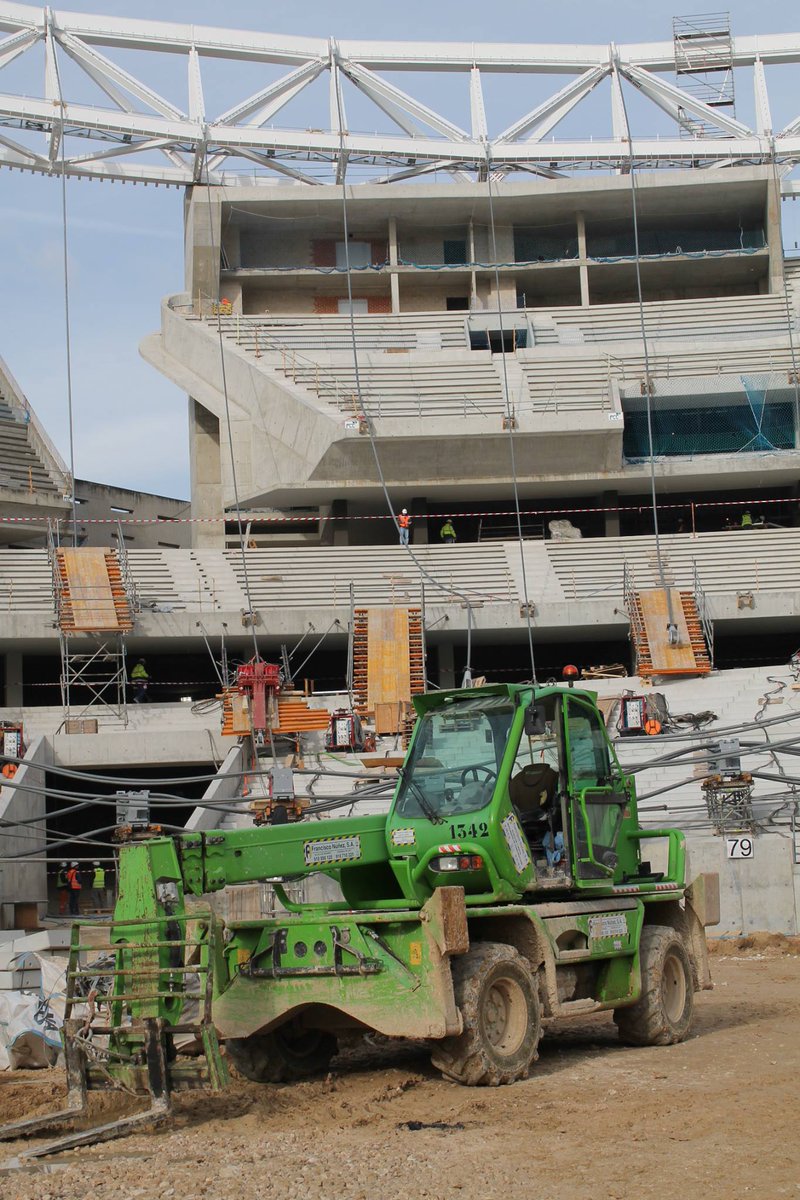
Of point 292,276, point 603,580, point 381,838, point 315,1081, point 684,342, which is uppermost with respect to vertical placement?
point 292,276

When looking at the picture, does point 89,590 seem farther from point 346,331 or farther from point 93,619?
point 346,331

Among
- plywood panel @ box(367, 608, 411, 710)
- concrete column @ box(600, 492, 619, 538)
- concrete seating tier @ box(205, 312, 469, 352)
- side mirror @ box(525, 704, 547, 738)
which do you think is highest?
concrete seating tier @ box(205, 312, 469, 352)

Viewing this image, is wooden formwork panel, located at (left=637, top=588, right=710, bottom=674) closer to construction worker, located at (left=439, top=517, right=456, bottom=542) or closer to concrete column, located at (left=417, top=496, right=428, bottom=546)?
construction worker, located at (left=439, top=517, right=456, bottom=542)

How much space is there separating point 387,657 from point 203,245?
1843 centimetres

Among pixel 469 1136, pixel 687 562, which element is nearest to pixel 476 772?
pixel 469 1136

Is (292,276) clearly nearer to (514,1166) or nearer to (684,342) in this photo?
(684,342)

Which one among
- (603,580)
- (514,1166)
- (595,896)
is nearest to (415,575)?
(603,580)

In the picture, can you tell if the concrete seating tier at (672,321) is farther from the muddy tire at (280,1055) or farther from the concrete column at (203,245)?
the muddy tire at (280,1055)

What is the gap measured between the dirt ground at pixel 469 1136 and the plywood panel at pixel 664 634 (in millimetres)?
19553

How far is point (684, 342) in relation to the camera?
41156mm

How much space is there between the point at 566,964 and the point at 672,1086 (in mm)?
1299

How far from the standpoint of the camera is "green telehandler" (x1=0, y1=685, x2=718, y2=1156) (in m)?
8.61

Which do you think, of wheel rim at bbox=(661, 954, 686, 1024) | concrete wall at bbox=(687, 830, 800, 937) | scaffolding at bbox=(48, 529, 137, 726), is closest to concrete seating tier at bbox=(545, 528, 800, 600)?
scaffolding at bbox=(48, 529, 137, 726)

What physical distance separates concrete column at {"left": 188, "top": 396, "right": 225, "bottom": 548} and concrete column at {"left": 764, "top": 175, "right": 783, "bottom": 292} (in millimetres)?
17962
